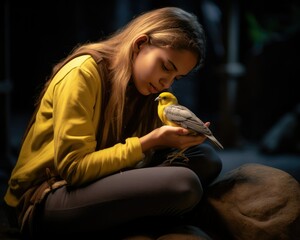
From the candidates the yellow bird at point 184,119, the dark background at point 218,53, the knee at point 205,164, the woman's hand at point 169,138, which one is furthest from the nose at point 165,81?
the dark background at point 218,53

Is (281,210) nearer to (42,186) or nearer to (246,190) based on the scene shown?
(246,190)

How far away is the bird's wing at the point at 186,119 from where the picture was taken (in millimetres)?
2154

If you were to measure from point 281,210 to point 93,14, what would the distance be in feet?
19.1

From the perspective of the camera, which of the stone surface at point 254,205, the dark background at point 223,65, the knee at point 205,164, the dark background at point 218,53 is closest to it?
the stone surface at point 254,205

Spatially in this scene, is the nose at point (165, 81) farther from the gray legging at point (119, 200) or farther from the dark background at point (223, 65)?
the dark background at point (223, 65)

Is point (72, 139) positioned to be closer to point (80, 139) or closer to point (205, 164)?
point (80, 139)

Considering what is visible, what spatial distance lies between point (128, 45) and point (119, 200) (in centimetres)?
73

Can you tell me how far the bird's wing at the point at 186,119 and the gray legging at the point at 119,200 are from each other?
0.21m

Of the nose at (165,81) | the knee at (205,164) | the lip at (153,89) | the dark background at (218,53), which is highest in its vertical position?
the nose at (165,81)

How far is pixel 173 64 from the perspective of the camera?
2.27 metres

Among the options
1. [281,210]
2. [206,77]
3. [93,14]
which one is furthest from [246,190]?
[206,77]

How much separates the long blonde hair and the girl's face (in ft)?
0.10

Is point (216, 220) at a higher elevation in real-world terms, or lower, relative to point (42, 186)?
lower

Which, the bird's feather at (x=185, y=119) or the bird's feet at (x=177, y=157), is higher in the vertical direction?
the bird's feather at (x=185, y=119)
